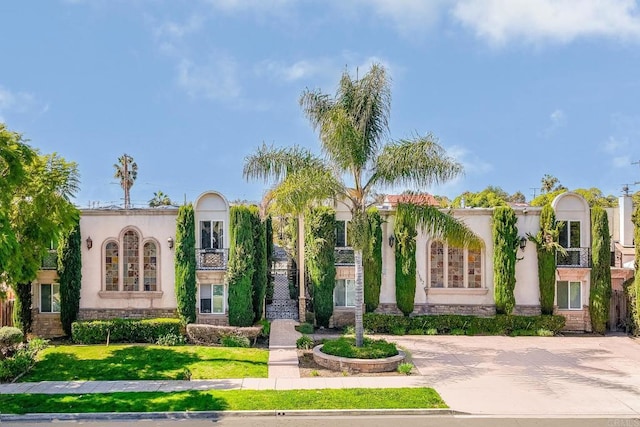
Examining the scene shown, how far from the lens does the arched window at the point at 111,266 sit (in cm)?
2011

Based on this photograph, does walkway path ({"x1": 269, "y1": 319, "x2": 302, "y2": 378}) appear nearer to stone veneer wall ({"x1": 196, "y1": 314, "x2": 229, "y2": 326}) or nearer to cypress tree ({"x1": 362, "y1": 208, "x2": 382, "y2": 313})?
stone veneer wall ({"x1": 196, "y1": 314, "x2": 229, "y2": 326})

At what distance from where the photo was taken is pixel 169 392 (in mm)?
12328

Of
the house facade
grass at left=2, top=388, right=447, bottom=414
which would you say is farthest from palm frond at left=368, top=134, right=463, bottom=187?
grass at left=2, top=388, right=447, bottom=414

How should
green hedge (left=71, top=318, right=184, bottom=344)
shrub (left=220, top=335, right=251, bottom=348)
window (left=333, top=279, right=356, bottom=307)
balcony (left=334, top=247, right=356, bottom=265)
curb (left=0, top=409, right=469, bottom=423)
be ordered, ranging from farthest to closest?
window (left=333, top=279, right=356, bottom=307) → balcony (left=334, top=247, right=356, bottom=265) → green hedge (left=71, top=318, right=184, bottom=344) → shrub (left=220, top=335, right=251, bottom=348) → curb (left=0, top=409, right=469, bottom=423)

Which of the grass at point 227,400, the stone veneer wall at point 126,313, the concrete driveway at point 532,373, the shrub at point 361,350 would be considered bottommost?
the concrete driveway at point 532,373

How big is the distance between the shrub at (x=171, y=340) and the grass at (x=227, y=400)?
18.7 ft

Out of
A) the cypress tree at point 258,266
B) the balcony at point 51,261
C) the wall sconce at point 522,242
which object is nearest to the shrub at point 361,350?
the cypress tree at point 258,266

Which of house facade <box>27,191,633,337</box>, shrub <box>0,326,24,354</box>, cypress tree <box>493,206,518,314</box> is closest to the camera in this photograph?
shrub <box>0,326,24,354</box>

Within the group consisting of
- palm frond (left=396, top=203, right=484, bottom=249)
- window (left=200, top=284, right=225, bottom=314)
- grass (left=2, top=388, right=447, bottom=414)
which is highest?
palm frond (left=396, top=203, right=484, bottom=249)

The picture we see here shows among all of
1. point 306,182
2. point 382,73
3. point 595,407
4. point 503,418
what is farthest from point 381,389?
point 382,73

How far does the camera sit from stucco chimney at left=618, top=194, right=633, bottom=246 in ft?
80.6

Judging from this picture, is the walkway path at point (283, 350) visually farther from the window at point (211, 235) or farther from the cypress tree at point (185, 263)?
the window at point (211, 235)

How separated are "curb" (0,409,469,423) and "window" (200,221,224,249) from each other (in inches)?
381

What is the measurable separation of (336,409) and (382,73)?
10.4 m
